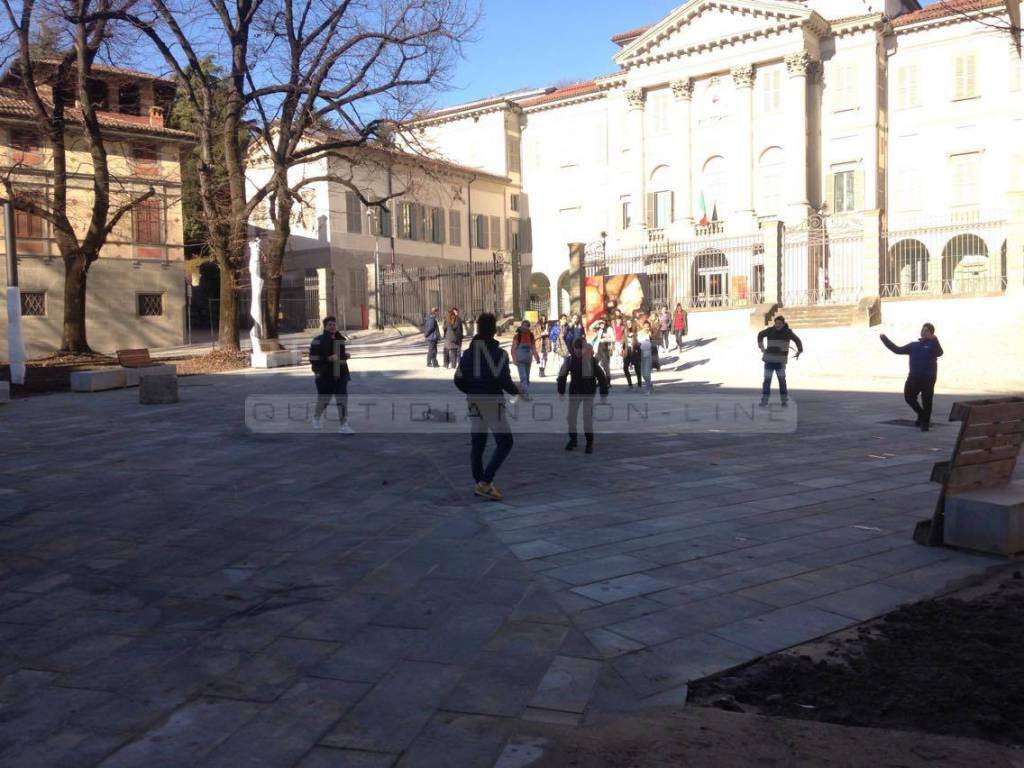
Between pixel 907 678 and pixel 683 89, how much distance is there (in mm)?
44276

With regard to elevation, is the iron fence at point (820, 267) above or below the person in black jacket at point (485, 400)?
above

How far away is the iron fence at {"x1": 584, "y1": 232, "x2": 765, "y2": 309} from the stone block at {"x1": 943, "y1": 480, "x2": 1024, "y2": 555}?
26.9 metres

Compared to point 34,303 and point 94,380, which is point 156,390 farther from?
point 34,303

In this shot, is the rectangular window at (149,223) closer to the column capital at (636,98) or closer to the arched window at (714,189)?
the column capital at (636,98)

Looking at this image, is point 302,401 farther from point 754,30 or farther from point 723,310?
point 754,30

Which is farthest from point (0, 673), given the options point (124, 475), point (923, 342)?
point (923, 342)

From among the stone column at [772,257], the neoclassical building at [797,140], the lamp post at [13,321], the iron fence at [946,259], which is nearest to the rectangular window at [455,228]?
the neoclassical building at [797,140]

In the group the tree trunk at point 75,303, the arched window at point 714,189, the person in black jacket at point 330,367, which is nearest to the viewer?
the person in black jacket at point 330,367

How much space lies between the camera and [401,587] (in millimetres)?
5273

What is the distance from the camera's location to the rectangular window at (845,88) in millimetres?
41625

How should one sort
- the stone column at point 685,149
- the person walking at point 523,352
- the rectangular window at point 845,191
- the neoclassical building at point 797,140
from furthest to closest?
the stone column at point 685,149 → the rectangular window at point 845,191 → the neoclassical building at point 797,140 → the person walking at point 523,352

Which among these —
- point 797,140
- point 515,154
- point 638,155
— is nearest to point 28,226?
point 638,155

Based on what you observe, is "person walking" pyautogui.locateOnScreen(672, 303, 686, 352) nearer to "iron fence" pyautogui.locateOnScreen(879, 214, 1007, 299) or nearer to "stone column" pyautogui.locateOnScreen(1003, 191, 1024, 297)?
"iron fence" pyautogui.locateOnScreen(879, 214, 1007, 299)

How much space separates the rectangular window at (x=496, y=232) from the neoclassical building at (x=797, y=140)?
239 inches
